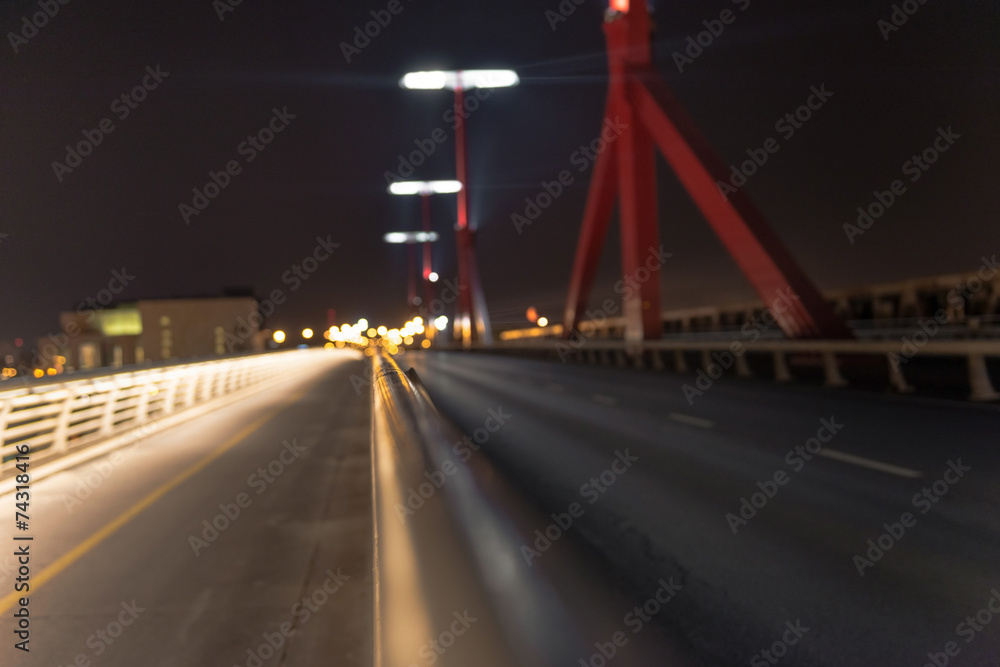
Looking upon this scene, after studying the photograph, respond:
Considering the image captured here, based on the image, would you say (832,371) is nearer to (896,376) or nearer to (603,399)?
(896,376)

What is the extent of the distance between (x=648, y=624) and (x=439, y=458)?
1056mm

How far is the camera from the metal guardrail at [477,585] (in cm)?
152

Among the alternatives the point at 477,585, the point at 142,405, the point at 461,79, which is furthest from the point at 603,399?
the point at 461,79

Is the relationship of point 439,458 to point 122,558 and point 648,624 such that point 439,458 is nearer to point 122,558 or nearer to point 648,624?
point 648,624

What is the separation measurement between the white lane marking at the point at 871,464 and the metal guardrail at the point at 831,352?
6.10 meters

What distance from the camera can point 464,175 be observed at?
66125 millimetres

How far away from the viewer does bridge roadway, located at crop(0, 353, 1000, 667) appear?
4023mm

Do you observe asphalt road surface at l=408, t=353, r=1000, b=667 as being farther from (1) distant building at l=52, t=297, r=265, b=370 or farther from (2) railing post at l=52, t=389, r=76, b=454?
(1) distant building at l=52, t=297, r=265, b=370

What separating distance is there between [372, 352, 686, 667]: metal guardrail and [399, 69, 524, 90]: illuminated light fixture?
2010 inches

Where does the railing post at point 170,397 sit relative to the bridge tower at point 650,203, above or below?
below

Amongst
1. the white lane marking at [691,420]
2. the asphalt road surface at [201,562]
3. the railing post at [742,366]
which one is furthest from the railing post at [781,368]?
the asphalt road surface at [201,562]

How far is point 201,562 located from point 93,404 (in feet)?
28.4

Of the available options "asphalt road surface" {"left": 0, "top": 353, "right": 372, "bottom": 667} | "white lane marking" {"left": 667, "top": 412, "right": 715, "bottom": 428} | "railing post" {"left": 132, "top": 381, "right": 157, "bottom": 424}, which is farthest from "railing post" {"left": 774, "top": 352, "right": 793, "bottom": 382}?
"railing post" {"left": 132, "top": 381, "right": 157, "bottom": 424}

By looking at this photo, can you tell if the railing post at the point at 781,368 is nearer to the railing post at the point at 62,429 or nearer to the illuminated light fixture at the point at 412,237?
the railing post at the point at 62,429
